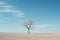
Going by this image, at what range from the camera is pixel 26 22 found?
249 feet

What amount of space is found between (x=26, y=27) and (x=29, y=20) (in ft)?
16.8

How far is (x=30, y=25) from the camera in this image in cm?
7500

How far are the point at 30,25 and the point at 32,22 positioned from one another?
2.17 meters

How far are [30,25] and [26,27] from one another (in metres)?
2.80

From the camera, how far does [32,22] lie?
75750mm

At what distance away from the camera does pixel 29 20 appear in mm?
76562

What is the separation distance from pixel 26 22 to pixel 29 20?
221 cm

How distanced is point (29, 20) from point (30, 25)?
10.8 ft

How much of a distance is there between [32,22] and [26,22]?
3.43 metres

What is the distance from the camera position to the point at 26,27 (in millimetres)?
73688

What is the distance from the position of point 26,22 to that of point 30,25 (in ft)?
9.64
